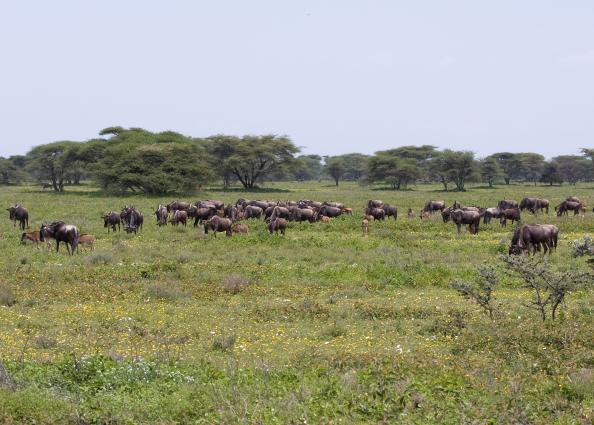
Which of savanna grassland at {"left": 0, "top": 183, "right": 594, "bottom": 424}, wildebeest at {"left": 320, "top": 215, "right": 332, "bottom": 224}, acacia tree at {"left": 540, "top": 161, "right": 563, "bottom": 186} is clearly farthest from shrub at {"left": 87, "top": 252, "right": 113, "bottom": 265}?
acacia tree at {"left": 540, "top": 161, "right": 563, "bottom": 186}

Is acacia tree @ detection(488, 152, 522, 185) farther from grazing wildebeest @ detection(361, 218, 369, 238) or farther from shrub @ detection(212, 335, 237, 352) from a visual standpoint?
shrub @ detection(212, 335, 237, 352)

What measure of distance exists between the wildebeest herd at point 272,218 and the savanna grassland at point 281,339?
1.20m

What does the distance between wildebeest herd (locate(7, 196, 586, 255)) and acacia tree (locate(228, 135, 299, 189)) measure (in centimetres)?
4250

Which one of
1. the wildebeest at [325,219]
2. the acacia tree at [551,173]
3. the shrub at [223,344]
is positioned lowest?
the shrub at [223,344]

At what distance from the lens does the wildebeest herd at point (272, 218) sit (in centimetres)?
2421

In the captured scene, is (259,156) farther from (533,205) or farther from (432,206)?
(533,205)

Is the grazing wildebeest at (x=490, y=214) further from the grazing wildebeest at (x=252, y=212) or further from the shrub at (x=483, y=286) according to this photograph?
the shrub at (x=483, y=286)

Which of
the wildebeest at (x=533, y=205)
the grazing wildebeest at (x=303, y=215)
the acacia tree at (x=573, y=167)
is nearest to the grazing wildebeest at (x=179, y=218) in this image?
the grazing wildebeest at (x=303, y=215)

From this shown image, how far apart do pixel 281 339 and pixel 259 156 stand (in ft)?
243

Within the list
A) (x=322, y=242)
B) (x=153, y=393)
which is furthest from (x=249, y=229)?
(x=153, y=393)

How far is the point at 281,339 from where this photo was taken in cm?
1275

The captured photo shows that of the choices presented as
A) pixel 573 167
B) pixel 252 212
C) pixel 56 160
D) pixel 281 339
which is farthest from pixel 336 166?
pixel 281 339

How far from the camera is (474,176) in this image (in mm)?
85875

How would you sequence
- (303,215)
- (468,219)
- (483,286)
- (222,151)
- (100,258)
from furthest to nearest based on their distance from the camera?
(222,151) → (303,215) → (468,219) → (100,258) → (483,286)
